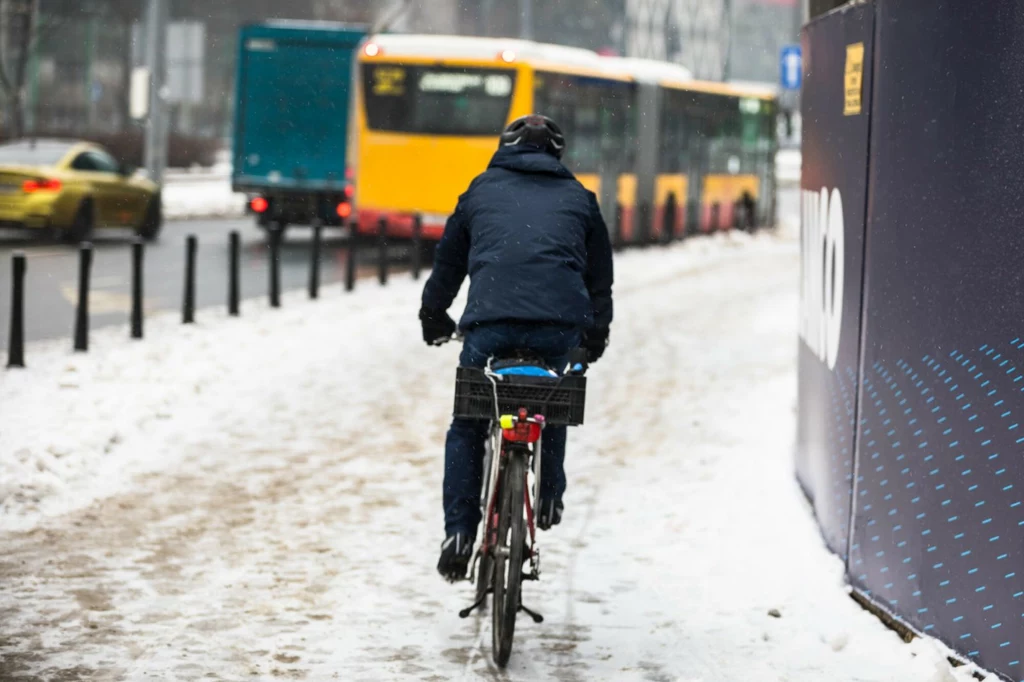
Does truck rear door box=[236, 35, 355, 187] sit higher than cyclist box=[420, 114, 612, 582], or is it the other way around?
truck rear door box=[236, 35, 355, 187]

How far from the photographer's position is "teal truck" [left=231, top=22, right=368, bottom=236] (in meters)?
28.0

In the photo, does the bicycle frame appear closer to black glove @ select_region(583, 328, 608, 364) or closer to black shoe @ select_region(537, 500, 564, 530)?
black shoe @ select_region(537, 500, 564, 530)

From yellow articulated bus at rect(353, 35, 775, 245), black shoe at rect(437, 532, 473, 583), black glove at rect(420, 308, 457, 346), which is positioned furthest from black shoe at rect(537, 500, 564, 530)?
yellow articulated bus at rect(353, 35, 775, 245)

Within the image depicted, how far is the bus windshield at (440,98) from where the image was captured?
25.9m

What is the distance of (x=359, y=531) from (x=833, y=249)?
2.32m

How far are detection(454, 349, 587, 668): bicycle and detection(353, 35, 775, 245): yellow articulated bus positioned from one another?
1732 centimetres

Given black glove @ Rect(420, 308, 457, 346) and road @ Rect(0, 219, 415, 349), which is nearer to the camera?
black glove @ Rect(420, 308, 457, 346)

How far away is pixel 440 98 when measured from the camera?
2603 cm

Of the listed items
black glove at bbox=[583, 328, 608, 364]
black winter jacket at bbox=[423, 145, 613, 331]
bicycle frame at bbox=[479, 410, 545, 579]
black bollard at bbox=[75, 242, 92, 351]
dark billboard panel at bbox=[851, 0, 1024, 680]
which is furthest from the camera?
black bollard at bbox=[75, 242, 92, 351]

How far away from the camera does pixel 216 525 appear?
7.79 metres

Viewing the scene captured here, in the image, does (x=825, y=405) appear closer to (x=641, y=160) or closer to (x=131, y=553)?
(x=131, y=553)

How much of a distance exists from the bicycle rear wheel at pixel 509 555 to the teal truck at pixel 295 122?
22.6m

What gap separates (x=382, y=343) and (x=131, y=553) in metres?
7.66

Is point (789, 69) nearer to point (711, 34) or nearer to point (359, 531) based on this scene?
point (359, 531)
